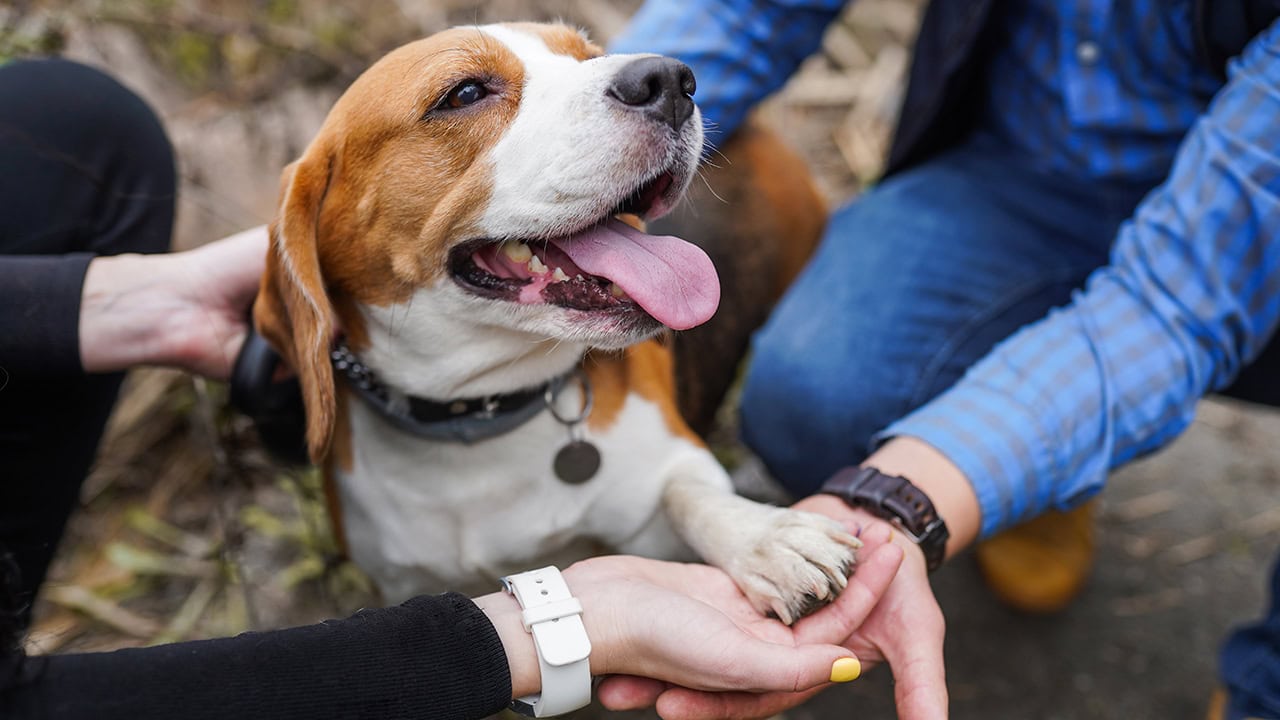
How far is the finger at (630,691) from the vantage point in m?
1.58

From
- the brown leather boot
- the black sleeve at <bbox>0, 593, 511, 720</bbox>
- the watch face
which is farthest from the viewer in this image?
the brown leather boot

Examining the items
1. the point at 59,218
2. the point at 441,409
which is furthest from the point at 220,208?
the point at 441,409

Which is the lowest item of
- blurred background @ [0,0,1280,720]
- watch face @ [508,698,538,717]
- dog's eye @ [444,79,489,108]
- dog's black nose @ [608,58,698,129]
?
blurred background @ [0,0,1280,720]

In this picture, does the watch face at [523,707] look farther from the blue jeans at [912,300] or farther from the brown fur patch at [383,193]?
the blue jeans at [912,300]

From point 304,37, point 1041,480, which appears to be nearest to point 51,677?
point 1041,480

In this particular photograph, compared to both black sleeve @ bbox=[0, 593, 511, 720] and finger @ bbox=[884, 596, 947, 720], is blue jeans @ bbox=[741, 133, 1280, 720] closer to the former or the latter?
finger @ bbox=[884, 596, 947, 720]

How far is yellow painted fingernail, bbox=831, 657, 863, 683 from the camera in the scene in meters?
1.44

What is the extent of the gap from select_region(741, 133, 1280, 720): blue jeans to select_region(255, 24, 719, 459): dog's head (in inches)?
33.2

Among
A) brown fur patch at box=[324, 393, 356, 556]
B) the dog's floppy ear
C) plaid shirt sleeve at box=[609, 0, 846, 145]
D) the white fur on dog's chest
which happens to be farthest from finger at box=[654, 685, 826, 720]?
plaid shirt sleeve at box=[609, 0, 846, 145]

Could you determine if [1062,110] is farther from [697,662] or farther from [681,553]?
[697,662]

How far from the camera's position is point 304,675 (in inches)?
51.6

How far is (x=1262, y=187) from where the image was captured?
185 cm

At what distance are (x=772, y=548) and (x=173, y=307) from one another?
1219 mm

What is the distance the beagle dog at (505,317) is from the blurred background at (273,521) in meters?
0.56
